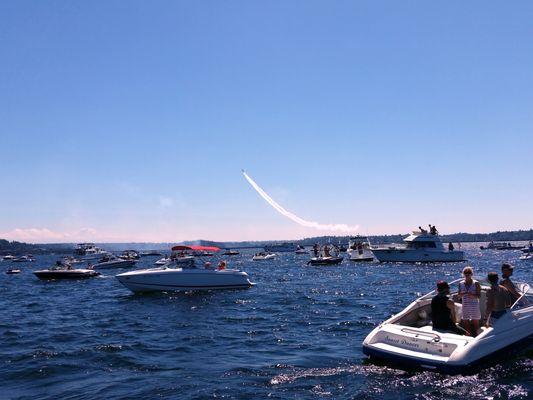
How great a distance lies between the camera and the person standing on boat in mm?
11078

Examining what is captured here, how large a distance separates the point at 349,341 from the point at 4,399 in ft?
29.7

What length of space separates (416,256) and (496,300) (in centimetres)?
4917

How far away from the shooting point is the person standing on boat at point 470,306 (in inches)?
436

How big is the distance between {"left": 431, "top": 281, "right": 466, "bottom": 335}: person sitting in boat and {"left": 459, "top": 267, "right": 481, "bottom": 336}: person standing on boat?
0.25m

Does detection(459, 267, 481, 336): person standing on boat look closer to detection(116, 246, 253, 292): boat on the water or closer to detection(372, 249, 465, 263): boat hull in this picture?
detection(116, 246, 253, 292): boat on the water

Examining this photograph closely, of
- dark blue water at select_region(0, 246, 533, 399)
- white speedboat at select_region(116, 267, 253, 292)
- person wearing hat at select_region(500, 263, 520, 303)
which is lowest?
dark blue water at select_region(0, 246, 533, 399)

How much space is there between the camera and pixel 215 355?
1306 centimetres

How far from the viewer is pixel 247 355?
13.0 metres

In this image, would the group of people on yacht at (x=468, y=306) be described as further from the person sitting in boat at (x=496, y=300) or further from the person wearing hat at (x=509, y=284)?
the person wearing hat at (x=509, y=284)

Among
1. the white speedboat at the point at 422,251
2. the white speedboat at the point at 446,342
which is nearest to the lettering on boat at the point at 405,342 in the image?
the white speedboat at the point at 446,342

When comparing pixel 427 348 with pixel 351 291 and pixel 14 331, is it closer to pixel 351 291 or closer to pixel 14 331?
pixel 14 331

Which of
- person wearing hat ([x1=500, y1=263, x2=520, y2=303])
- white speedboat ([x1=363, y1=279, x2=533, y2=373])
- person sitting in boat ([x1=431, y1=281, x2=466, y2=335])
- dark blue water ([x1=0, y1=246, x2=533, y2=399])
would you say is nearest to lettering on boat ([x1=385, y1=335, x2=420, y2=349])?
white speedboat ([x1=363, y1=279, x2=533, y2=373])

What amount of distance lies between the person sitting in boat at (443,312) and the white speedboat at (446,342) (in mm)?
198

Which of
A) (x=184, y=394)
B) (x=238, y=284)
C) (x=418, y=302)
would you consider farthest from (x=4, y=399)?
(x=238, y=284)
